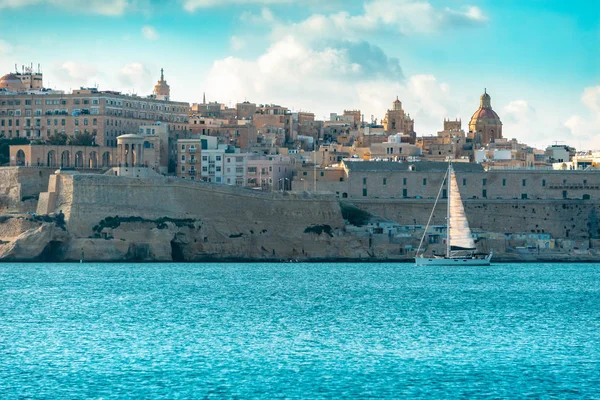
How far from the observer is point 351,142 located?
10531cm

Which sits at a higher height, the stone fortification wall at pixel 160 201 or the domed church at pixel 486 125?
the domed church at pixel 486 125

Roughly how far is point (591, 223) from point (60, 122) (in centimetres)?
3546

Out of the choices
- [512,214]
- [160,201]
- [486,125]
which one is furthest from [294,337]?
[486,125]

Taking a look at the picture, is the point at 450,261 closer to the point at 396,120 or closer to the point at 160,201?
the point at 160,201

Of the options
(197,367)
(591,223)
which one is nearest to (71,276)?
(197,367)

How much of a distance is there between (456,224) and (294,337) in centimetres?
3361

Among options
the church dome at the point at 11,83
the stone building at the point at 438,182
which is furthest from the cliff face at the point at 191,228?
the church dome at the point at 11,83

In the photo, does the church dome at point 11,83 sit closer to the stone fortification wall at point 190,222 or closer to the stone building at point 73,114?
the stone building at point 73,114

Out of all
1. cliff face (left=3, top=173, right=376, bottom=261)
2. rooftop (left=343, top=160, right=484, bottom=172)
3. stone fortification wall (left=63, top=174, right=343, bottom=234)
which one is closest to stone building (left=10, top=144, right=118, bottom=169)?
cliff face (left=3, top=173, right=376, bottom=261)

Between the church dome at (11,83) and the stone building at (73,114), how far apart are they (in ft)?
12.0

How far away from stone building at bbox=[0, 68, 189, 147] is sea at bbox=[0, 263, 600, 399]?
28.0 metres

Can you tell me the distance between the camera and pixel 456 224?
7012 cm

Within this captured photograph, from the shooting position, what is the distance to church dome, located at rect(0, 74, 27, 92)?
96750 millimetres

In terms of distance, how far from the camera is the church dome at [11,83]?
317 ft
